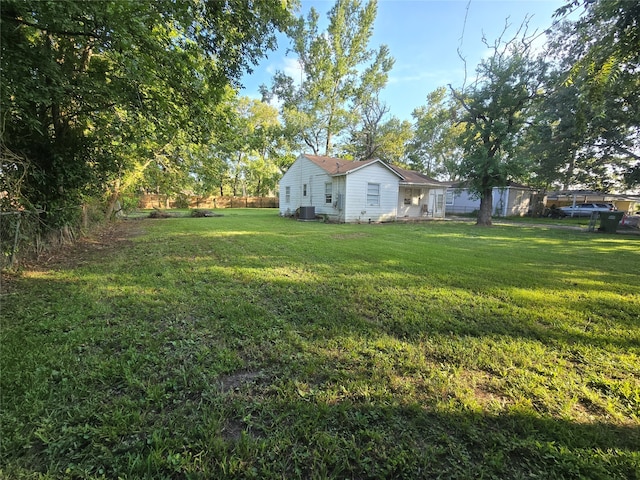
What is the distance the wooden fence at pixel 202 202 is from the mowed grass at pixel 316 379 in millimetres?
23406

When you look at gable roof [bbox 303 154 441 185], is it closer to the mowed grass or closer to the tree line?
the tree line

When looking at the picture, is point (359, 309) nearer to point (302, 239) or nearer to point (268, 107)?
point (302, 239)

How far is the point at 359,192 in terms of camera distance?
16141mm

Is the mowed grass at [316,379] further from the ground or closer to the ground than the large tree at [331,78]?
closer to the ground

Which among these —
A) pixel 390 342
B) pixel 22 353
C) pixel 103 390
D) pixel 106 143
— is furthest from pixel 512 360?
pixel 106 143

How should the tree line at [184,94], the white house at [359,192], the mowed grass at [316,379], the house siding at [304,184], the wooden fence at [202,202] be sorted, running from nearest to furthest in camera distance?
the mowed grass at [316,379] < the tree line at [184,94] < the white house at [359,192] < the house siding at [304,184] < the wooden fence at [202,202]

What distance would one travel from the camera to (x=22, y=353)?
2.41 meters

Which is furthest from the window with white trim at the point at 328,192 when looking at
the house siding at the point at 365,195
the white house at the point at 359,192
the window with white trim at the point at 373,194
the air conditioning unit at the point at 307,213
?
the window with white trim at the point at 373,194

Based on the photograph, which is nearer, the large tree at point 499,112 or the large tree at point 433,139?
the large tree at point 499,112

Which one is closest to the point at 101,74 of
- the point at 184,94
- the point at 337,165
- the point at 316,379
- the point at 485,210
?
the point at 184,94

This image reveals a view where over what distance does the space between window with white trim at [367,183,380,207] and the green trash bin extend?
34.5 ft

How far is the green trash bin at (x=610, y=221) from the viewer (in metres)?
12.8

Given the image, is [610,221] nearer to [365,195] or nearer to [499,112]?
[499,112]

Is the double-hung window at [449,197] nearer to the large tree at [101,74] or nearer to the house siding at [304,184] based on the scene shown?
the house siding at [304,184]
